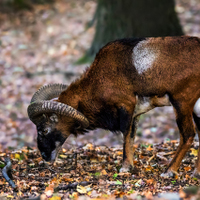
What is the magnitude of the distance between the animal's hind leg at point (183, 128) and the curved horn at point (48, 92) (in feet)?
7.27

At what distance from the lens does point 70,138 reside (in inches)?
379

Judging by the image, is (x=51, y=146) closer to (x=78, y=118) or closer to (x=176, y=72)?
(x=78, y=118)

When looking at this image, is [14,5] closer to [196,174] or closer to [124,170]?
[124,170]

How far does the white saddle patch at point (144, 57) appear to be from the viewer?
5.56 m

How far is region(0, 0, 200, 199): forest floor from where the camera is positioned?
5.46m

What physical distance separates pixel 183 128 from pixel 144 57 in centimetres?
136

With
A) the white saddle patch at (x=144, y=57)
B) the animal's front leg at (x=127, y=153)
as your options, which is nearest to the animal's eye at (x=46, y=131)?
the animal's front leg at (x=127, y=153)

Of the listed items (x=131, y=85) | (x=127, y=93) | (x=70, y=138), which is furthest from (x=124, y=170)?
(x=70, y=138)

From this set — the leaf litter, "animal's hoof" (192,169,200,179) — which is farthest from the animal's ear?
"animal's hoof" (192,169,200,179)

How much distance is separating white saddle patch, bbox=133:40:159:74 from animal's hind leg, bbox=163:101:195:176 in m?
0.76

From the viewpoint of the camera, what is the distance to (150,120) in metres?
9.92

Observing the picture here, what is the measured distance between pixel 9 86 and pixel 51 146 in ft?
24.7

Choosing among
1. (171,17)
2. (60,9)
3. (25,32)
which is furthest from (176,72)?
(60,9)

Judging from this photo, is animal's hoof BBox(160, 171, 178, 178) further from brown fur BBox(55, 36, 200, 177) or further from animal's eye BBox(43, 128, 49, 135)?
animal's eye BBox(43, 128, 49, 135)
